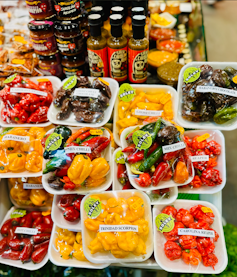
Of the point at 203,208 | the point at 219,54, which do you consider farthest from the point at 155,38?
the point at 219,54

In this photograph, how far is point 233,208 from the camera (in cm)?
297

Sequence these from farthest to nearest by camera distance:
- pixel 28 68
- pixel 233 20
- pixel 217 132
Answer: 1. pixel 233 20
2. pixel 28 68
3. pixel 217 132

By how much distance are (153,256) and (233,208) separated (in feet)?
5.95

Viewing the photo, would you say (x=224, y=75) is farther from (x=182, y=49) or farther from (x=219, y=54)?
(x=219, y=54)

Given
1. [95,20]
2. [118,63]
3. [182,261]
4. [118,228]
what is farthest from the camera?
[118,63]

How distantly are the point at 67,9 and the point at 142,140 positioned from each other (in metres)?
1.12

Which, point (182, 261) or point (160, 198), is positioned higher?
point (160, 198)

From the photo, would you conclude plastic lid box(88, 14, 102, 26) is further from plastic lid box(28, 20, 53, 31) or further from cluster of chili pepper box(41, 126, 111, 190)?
cluster of chili pepper box(41, 126, 111, 190)

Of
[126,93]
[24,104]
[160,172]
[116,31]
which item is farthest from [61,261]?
[116,31]

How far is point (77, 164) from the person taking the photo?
1.42 meters

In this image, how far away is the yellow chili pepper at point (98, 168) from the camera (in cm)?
149

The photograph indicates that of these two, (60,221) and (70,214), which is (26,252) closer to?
(60,221)

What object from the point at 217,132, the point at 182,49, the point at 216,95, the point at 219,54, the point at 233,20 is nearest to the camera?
the point at 216,95

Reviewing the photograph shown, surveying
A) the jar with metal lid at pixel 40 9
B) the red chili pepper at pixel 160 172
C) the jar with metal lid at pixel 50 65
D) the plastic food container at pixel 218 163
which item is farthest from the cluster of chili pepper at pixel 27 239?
the jar with metal lid at pixel 40 9
